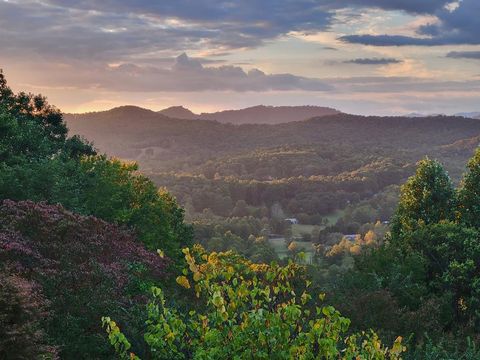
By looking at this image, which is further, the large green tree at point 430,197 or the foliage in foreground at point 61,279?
the large green tree at point 430,197

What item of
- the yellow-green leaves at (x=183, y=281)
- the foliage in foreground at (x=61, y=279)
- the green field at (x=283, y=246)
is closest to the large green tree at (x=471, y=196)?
the foliage in foreground at (x=61, y=279)

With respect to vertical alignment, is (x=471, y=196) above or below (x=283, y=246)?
above

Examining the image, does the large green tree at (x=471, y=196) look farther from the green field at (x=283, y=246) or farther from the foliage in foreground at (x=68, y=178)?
the green field at (x=283, y=246)

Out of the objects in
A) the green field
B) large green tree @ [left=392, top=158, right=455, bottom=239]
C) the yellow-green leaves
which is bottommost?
the green field

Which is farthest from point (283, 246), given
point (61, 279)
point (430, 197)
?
point (61, 279)

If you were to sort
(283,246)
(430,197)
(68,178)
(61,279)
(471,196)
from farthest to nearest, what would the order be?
(283,246), (430,197), (471,196), (68,178), (61,279)

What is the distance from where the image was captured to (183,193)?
200 metres

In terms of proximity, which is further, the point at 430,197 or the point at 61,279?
the point at 430,197

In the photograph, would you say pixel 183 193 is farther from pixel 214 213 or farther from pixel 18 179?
pixel 18 179

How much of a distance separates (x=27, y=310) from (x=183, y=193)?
189 meters

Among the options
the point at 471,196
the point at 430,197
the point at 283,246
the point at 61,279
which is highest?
the point at 61,279

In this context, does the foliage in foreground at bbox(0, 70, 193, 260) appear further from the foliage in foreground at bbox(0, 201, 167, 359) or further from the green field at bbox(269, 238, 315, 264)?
the green field at bbox(269, 238, 315, 264)

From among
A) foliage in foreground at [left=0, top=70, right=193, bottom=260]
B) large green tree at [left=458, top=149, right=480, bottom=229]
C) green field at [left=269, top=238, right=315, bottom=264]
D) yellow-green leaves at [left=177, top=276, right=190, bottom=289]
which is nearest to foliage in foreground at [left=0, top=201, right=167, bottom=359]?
yellow-green leaves at [left=177, top=276, right=190, bottom=289]

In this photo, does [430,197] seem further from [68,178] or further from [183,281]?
[183,281]
